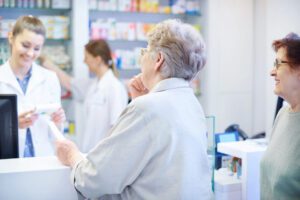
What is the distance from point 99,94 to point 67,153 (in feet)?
8.17

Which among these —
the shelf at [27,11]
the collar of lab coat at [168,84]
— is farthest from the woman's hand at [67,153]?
the shelf at [27,11]

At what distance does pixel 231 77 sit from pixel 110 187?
12.5ft

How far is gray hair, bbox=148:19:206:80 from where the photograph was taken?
149 centimetres

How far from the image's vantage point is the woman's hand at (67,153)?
1580 millimetres

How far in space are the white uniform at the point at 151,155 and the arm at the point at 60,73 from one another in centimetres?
300

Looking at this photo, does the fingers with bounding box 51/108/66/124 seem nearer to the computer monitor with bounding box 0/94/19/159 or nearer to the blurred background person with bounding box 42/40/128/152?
the computer monitor with bounding box 0/94/19/159

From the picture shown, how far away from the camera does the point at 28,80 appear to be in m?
2.84

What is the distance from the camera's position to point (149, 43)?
1.54 m

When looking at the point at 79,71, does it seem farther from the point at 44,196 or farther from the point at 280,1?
the point at 44,196

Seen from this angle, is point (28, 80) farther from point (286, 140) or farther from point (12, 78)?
point (286, 140)

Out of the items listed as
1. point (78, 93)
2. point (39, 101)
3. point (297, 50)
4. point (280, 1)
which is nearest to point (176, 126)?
point (297, 50)

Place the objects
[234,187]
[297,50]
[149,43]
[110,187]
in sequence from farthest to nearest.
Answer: [234,187]
[297,50]
[149,43]
[110,187]

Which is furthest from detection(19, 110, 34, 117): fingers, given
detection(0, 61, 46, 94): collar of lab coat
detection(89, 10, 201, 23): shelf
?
detection(89, 10, 201, 23): shelf

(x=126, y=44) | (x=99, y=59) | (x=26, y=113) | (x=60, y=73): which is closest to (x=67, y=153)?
(x=26, y=113)
